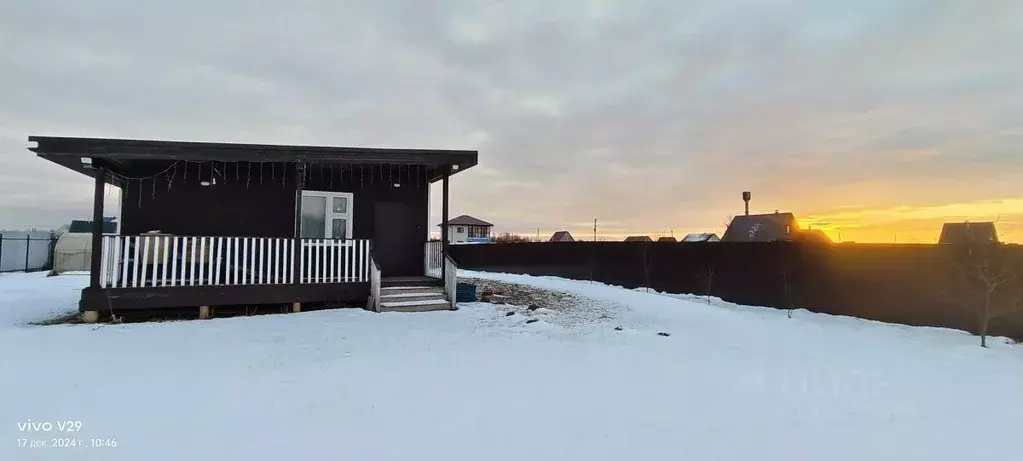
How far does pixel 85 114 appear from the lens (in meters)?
13.5

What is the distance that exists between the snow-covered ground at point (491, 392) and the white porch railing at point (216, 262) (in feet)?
3.46

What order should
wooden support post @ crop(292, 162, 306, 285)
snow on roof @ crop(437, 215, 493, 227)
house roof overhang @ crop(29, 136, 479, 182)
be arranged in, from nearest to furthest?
house roof overhang @ crop(29, 136, 479, 182)
wooden support post @ crop(292, 162, 306, 285)
snow on roof @ crop(437, 215, 493, 227)

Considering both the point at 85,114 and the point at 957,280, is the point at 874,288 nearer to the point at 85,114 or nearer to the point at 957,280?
the point at 957,280

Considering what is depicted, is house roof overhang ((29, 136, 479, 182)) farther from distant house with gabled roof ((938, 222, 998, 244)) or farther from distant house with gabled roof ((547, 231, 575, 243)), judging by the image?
distant house with gabled roof ((547, 231, 575, 243))

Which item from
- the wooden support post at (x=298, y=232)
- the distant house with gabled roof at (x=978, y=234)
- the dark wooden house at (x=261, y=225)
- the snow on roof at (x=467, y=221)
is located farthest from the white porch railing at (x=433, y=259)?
the snow on roof at (x=467, y=221)

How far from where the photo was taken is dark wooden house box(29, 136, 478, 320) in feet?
27.6

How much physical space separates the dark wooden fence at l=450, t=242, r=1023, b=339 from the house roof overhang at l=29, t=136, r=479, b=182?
8234 millimetres

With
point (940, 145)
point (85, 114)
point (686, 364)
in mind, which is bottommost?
point (686, 364)

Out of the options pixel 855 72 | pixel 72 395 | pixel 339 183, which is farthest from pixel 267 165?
pixel 855 72

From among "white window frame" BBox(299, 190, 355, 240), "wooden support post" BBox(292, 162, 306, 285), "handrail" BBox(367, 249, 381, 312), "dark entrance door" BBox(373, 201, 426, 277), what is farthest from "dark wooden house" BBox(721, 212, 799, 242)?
"wooden support post" BBox(292, 162, 306, 285)

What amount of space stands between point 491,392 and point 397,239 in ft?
24.1

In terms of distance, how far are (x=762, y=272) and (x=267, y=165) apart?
41.1 feet

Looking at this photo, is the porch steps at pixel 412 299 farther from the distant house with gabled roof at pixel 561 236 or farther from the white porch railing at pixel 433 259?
the distant house with gabled roof at pixel 561 236

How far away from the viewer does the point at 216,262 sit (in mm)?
9273
